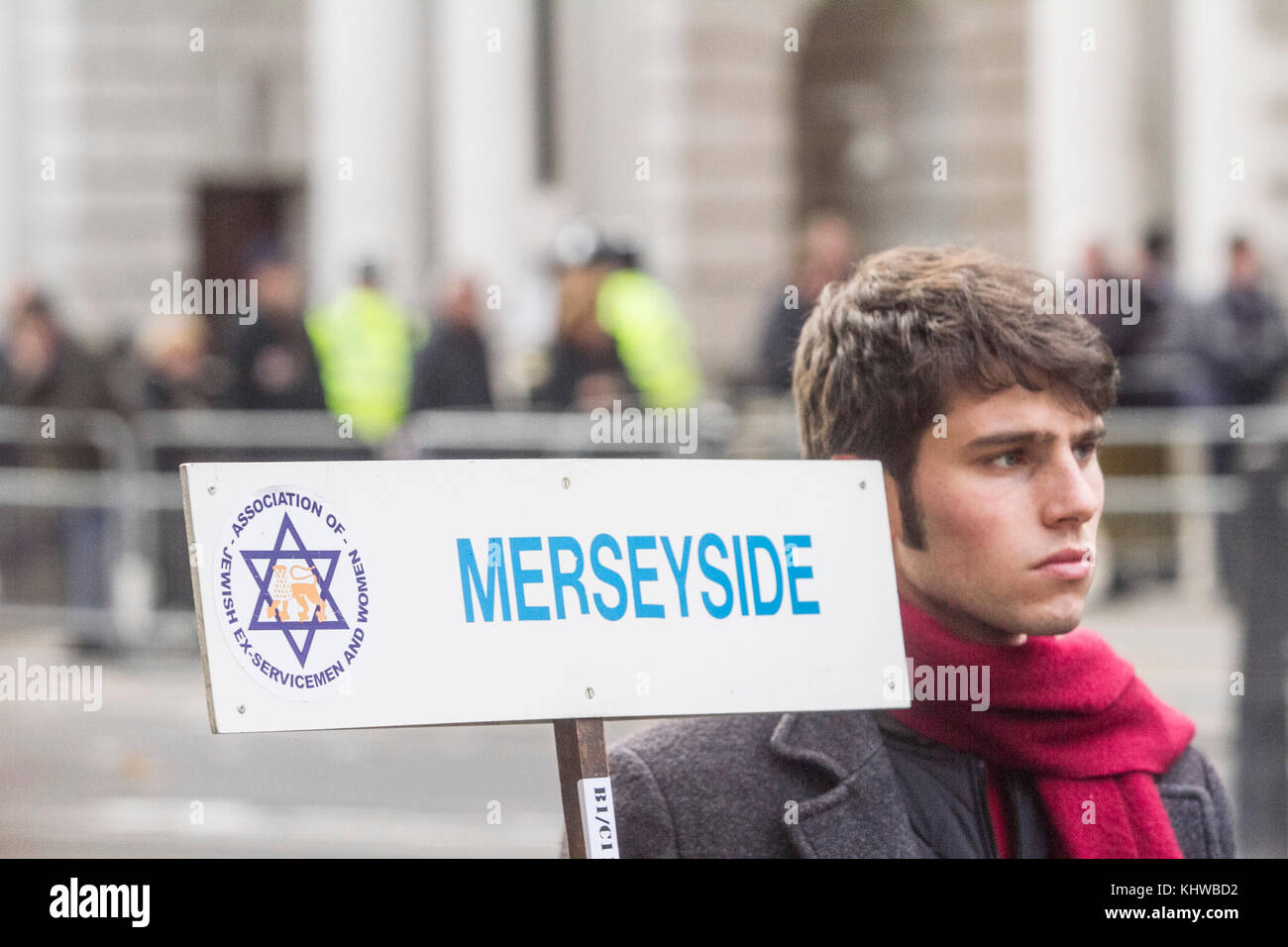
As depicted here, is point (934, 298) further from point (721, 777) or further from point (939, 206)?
point (939, 206)

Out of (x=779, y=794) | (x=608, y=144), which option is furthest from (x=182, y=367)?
(x=779, y=794)

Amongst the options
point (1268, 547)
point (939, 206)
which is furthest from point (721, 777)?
point (939, 206)

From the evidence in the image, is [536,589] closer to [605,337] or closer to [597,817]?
[597,817]

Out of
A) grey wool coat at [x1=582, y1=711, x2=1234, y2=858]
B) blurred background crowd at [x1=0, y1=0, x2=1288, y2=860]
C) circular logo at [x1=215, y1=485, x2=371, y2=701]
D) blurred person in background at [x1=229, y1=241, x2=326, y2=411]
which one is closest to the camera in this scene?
circular logo at [x1=215, y1=485, x2=371, y2=701]

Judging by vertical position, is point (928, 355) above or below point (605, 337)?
above

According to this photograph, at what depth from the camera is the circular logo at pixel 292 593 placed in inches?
77.9

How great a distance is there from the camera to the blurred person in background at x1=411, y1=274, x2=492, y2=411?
11.5 meters

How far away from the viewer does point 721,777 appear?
7.63 feet

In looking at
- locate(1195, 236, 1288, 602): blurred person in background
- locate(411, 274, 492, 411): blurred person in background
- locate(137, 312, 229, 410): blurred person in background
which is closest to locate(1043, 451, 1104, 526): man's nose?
locate(411, 274, 492, 411): blurred person in background

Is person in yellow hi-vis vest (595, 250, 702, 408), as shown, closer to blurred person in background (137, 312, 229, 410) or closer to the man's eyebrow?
blurred person in background (137, 312, 229, 410)

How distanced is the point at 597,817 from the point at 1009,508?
56 centimetres

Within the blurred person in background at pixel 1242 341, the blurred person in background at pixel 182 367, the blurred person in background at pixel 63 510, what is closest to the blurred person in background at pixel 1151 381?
the blurred person in background at pixel 1242 341

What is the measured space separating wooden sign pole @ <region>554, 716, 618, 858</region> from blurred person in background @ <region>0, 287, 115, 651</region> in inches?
366

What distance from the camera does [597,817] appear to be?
2.10m
